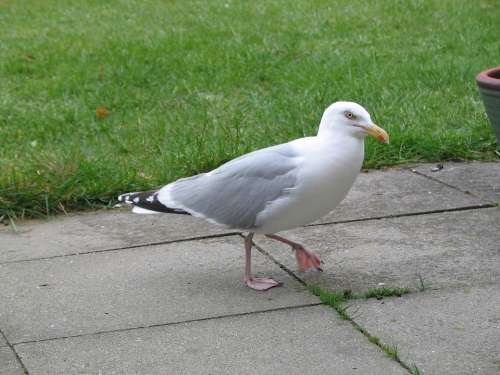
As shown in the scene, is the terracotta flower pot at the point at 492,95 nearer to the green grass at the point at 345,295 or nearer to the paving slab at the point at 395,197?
the paving slab at the point at 395,197

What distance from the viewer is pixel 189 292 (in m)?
4.50

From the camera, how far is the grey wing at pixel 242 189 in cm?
448

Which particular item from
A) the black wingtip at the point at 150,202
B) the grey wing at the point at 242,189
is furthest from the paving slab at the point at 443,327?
the black wingtip at the point at 150,202

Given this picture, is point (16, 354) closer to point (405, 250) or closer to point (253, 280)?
point (253, 280)

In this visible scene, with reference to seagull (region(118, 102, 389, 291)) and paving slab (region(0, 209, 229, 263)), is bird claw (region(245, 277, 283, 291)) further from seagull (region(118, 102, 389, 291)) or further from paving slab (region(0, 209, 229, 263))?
paving slab (region(0, 209, 229, 263))

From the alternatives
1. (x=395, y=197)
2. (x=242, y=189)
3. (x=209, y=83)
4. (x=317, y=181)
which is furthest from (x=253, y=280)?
(x=209, y=83)

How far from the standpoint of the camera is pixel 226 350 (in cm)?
380

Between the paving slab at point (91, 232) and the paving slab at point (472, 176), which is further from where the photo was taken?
the paving slab at point (472, 176)

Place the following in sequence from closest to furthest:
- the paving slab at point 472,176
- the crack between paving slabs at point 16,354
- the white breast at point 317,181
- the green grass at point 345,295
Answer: the crack between paving slabs at point 16,354
the green grass at point 345,295
the white breast at point 317,181
the paving slab at point 472,176

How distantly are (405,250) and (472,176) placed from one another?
152cm

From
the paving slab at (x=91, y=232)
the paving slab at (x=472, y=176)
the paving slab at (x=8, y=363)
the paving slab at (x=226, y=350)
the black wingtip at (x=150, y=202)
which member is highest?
the black wingtip at (x=150, y=202)

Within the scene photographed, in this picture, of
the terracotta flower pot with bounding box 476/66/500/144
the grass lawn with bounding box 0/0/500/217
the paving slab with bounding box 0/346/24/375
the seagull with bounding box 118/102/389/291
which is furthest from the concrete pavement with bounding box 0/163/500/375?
the grass lawn with bounding box 0/0/500/217

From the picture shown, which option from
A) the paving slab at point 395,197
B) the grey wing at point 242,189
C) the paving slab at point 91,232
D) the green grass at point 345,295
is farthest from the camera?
the paving slab at point 395,197

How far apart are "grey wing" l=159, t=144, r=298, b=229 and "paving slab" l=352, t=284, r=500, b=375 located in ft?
2.17
